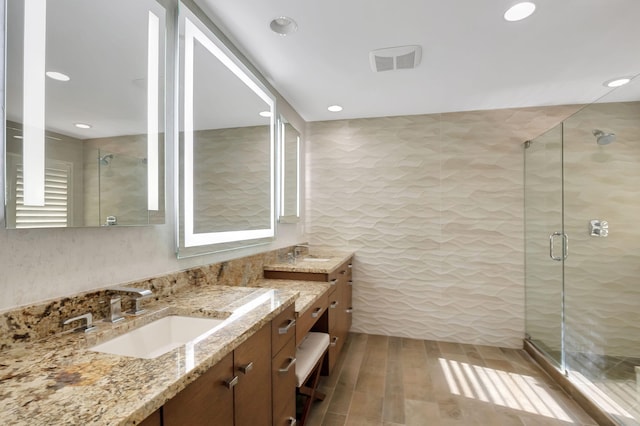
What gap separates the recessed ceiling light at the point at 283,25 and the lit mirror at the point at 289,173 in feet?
2.98

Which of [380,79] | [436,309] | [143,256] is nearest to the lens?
[143,256]

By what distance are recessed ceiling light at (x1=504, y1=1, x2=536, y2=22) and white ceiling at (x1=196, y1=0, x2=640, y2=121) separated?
0.03 metres

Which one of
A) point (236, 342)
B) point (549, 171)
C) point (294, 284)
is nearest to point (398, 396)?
point (294, 284)

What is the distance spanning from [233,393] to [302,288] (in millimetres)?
1097

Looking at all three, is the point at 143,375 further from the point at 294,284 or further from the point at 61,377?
the point at 294,284

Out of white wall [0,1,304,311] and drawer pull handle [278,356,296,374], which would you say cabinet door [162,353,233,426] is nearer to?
drawer pull handle [278,356,296,374]

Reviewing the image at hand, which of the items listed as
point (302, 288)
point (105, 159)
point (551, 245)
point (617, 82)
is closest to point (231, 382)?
point (105, 159)

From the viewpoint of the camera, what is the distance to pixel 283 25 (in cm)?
176

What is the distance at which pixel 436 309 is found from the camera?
3.16 metres

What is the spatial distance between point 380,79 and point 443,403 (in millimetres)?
2488

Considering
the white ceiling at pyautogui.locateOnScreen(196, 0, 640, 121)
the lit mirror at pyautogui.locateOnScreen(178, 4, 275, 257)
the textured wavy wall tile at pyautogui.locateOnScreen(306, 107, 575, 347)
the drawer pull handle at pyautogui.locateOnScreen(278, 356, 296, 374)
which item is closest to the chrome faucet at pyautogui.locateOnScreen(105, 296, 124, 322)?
the lit mirror at pyautogui.locateOnScreen(178, 4, 275, 257)

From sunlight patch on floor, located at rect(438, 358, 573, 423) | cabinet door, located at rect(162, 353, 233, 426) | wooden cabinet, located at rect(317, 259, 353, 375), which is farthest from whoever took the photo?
wooden cabinet, located at rect(317, 259, 353, 375)

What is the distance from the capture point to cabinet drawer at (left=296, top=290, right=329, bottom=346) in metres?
1.61

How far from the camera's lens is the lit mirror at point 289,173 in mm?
2689
